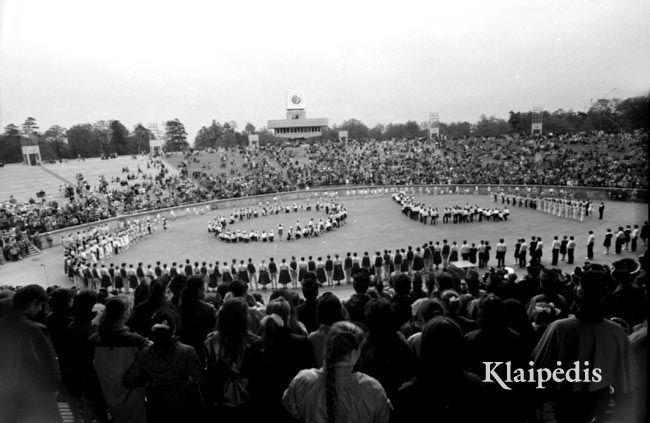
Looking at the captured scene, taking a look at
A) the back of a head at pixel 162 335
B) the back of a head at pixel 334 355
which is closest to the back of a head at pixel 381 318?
the back of a head at pixel 334 355

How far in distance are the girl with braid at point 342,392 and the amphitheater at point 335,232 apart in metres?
12.7

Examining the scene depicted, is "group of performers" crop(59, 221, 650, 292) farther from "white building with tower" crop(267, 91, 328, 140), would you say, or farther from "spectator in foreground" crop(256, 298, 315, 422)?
"white building with tower" crop(267, 91, 328, 140)

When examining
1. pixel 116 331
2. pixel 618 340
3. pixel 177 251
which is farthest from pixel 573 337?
pixel 177 251

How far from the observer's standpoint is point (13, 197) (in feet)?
129

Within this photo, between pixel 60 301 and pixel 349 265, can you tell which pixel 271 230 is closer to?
pixel 349 265

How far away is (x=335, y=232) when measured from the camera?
2683 cm

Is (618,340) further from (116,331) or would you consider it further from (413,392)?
(116,331)

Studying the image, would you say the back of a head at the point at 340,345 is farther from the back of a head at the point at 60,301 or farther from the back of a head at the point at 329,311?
the back of a head at the point at 60,301

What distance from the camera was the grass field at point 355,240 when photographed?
2167 centimetres

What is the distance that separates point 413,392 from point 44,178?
53241 mm

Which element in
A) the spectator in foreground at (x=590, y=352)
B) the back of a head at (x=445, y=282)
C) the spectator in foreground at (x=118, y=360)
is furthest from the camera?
the back of a head at (x=445, y=282)

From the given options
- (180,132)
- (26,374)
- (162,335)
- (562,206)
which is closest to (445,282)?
(162,335)

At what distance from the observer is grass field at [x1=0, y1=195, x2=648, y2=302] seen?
21.7 meters

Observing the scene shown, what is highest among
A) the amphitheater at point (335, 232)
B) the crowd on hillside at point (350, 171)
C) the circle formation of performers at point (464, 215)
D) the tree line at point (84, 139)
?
the tree line at point (84, 139)
